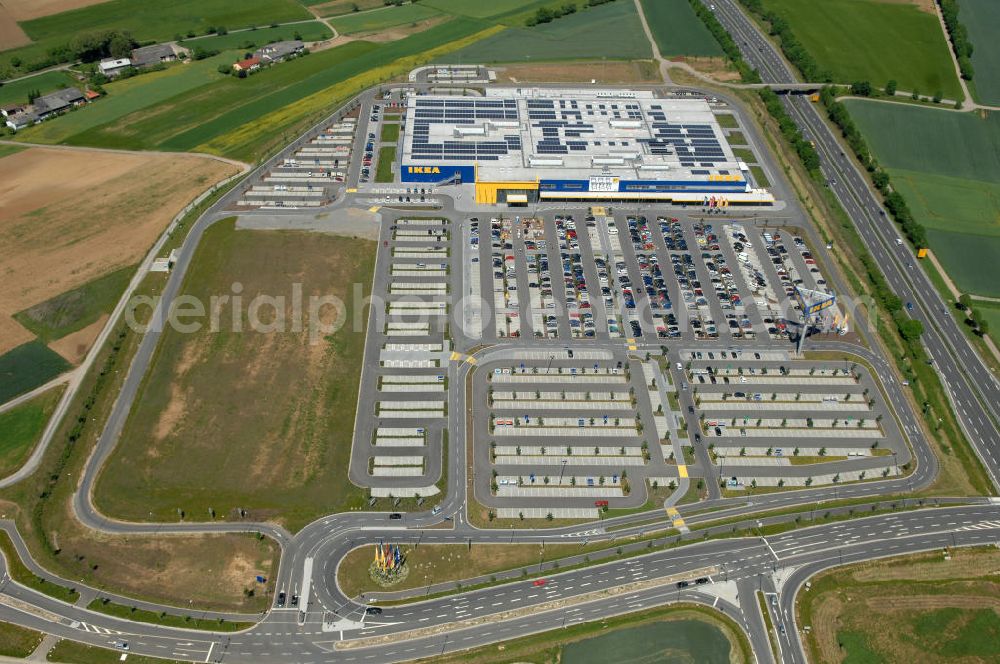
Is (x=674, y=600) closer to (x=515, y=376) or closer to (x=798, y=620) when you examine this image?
(x=798, y=620)

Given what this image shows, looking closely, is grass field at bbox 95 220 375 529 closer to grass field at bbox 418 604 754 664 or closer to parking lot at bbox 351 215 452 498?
parking lot at bbox 351 215 452 498

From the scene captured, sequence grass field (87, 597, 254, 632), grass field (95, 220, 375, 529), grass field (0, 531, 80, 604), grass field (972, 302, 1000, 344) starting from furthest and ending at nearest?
grass field (972, 302, 1000, 344) → grass field (95, 220, 375, 529) → grass field (0, 531, 80, 604) → grass field (87, 597, 254, 632)

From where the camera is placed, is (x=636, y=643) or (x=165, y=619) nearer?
(x=636, y=643)

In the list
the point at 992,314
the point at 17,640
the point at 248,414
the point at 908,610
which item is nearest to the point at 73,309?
the point at 248,414

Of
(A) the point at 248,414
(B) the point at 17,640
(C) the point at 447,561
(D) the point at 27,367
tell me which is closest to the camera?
(B) the point at 17,640

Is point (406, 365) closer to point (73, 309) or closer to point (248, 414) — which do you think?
point (248, 414)

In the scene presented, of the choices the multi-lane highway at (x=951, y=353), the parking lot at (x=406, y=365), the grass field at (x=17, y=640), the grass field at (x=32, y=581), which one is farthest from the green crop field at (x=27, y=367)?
the multi-lane highway at (x=951, y=353)

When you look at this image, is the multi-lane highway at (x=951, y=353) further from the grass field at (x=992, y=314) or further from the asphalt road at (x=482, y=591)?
the asphalt road at (x=482, y=591)

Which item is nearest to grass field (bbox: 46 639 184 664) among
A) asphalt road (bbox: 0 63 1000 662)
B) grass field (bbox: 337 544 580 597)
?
asphalt road (bbox: 0 63 1000 662)
